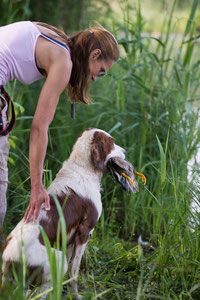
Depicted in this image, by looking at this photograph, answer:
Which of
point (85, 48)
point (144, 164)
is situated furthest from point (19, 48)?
point (144, 164)

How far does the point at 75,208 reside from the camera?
2279 millimetres

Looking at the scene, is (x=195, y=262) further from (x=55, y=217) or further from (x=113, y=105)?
(x=113, y=105)

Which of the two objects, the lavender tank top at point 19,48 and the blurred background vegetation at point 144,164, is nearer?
the lavender tank top at point 19,48

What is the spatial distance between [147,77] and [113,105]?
0.46m

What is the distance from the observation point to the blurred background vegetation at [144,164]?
2.54m

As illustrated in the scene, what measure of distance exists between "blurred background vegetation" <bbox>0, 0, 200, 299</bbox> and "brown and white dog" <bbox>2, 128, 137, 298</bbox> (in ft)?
1.01

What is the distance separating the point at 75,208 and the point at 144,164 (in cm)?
157

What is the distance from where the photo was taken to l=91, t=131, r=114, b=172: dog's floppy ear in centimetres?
243

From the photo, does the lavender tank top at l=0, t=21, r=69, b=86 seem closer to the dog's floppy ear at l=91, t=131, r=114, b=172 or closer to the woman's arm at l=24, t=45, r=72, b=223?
the woman's arm at l=24, t=45, r=72, b=223

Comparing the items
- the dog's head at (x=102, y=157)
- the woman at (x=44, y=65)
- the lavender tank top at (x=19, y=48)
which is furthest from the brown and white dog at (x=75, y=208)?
the lavender tank top at (x=19, y=48)

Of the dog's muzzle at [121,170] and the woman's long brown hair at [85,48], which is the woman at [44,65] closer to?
the woman's long brown hair at [85,48]

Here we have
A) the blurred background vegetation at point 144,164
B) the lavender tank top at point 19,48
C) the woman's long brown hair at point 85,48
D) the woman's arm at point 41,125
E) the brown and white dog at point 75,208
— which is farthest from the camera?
the blurred background vegetation at point 144,164

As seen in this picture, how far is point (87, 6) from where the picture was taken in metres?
7.41

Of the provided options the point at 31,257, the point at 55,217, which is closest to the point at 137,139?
the point at 55,217
